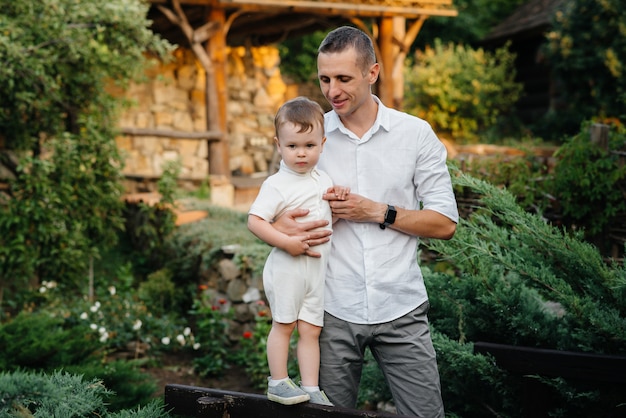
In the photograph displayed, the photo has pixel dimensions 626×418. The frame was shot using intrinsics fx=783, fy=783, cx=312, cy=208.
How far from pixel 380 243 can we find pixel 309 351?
410 mm

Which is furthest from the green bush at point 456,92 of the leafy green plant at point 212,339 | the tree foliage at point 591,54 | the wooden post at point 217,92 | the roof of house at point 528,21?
the leafy green plant at point 212,339

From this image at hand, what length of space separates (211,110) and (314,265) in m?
8.43

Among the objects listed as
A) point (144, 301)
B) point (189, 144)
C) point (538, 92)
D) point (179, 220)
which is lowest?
point (144, 301)

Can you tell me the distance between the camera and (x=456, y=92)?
14.6 m

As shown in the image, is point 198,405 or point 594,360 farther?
point 594,360

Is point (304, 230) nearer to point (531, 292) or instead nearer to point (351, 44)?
point (351, 44)

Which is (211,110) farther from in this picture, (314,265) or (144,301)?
(314,265)

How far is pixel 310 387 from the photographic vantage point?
94.7 inches

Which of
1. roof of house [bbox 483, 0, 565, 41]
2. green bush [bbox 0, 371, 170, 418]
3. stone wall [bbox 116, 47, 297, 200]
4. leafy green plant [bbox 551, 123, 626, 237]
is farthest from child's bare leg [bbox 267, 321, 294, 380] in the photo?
roof of house [bbox 483, 0, 565, 41]

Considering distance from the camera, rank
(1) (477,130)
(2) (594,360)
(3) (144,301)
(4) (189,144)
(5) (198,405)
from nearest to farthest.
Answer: (5) (198,405)
(2) (594,360)
(3) (144,301)
(4) (189,144)
(1) (477,130)

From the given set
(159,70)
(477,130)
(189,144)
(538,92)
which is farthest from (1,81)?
(538,92)

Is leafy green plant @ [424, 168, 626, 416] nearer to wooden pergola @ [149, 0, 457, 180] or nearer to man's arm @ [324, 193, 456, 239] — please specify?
man's arm @ [324, 193, 456, 239]

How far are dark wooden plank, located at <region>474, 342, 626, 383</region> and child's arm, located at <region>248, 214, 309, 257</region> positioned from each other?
85cm

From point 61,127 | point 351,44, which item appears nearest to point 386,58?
point 61,127
